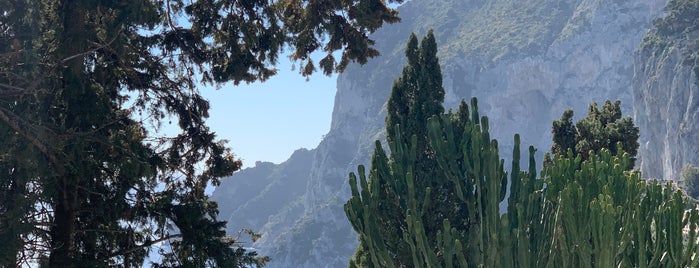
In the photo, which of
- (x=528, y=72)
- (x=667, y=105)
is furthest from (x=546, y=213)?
(x=528, y=72)

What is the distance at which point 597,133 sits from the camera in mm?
14414

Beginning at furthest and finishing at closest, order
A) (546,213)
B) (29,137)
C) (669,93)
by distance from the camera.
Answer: (669,93) → (546,213) → (29,137)

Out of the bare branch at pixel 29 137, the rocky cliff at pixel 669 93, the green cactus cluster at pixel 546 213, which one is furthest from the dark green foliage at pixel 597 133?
the rocky cliff at pixel 669 93

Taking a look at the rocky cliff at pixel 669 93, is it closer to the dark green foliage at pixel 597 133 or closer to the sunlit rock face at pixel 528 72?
the sunlit rock face at pixel 528 72

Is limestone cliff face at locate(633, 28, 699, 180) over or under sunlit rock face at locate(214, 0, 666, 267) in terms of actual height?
under

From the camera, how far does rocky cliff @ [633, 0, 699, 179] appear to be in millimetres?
86250

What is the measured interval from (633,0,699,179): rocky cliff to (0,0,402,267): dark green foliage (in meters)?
80.1

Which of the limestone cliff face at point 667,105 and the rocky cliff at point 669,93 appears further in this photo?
the limestone cliff face at point 667,105

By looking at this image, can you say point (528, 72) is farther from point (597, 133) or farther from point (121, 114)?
point (121, 114)

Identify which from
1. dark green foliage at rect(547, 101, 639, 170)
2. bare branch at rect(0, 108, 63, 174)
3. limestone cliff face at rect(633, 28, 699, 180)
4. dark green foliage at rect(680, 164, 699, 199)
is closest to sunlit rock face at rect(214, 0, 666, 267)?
limestone cliff face at rect(633, 28, 699, 180)

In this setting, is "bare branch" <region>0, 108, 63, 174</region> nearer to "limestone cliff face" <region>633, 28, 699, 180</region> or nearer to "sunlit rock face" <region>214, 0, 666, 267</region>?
"limestone cliff face" <region>633, 28, 699, 180</region>

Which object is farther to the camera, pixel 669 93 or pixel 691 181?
pixel 669 93

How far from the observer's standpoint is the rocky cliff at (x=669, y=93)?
8625cm

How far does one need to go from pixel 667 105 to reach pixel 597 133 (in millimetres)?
97603
